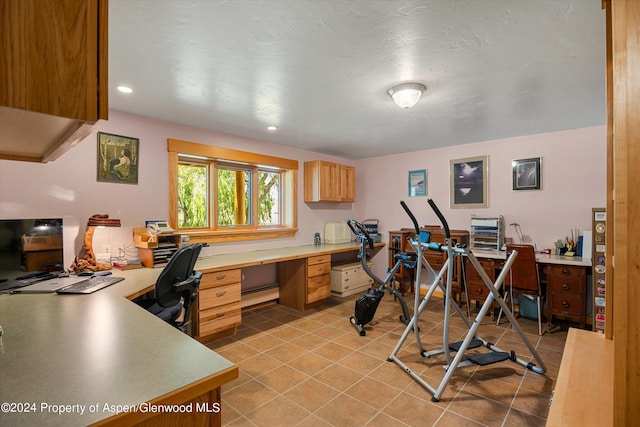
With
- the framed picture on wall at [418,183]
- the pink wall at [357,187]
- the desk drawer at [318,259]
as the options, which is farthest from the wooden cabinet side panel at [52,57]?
the framed picture on wall at [418,183]

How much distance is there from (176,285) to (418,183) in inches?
165

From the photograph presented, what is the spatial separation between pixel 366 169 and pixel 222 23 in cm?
443

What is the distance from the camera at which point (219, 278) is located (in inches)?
123

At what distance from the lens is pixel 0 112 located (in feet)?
2.26

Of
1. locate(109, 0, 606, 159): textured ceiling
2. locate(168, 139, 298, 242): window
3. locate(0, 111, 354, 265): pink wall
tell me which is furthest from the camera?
locate(168, 139, 298, 242): window

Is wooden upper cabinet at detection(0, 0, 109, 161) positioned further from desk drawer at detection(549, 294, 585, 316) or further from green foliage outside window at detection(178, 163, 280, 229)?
desk drawer at detection(549, 294, 585, 316)

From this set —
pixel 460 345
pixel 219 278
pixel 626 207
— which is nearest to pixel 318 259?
pixel 219 278

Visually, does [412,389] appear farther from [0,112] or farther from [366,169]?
[366,169]

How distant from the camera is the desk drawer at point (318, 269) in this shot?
4117 millimetres

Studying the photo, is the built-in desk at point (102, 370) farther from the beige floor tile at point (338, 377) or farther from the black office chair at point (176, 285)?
the beige floor tile at point (338, 377)

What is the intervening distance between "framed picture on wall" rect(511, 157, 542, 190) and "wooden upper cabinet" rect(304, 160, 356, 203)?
254 centimetres

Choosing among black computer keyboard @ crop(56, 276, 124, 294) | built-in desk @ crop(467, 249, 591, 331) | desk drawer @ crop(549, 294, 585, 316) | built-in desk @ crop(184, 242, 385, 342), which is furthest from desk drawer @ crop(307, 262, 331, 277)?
desk drawer @ crop(549, 294, 585, 316)

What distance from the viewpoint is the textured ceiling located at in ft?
5.12

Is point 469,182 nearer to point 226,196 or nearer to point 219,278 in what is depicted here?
point 226,196
